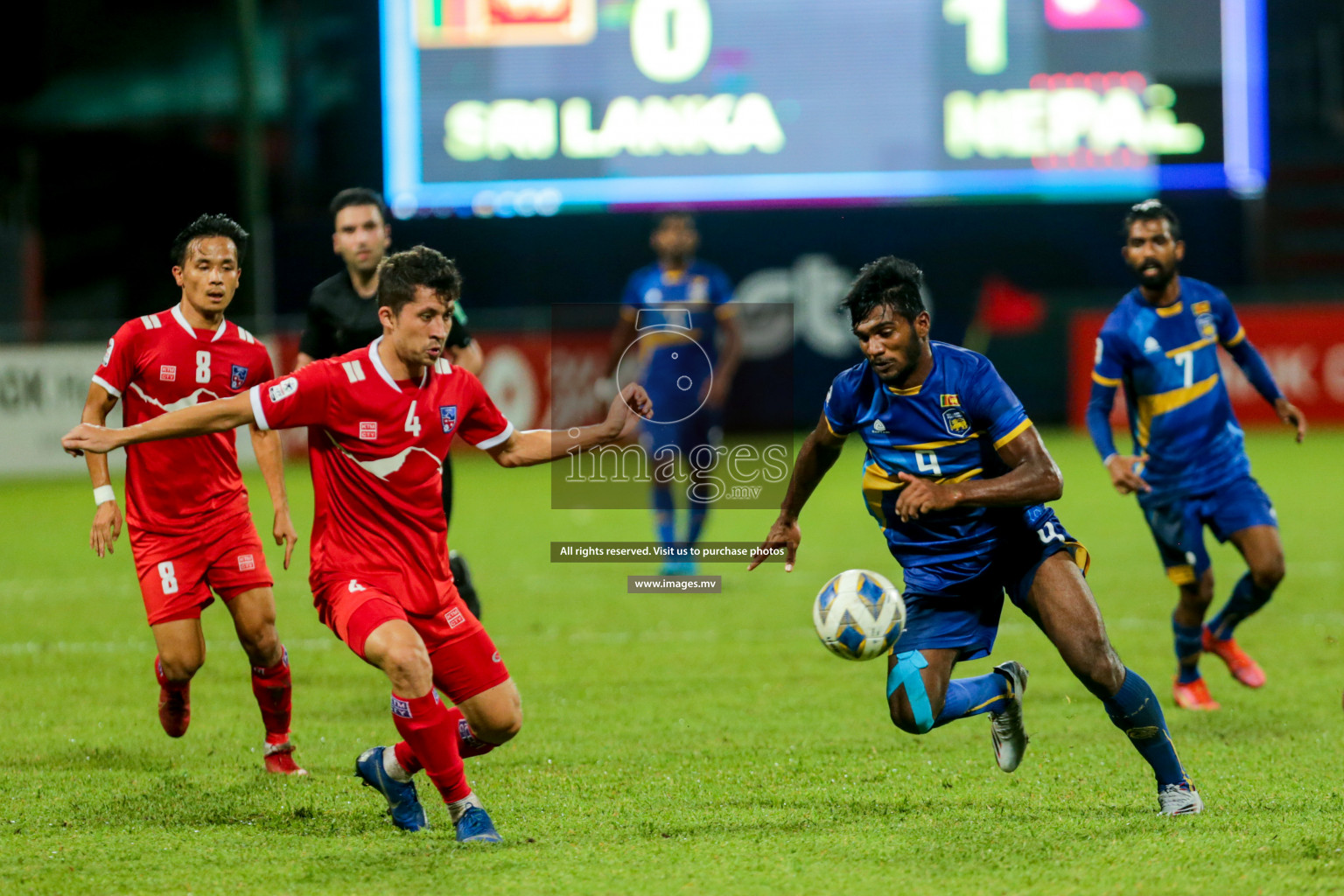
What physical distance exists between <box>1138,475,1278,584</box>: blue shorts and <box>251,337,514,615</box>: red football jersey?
142 inches

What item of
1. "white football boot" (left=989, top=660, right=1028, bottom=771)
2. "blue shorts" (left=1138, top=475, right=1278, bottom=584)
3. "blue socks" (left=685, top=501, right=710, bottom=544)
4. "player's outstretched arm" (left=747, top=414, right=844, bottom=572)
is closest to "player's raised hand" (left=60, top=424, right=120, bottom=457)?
"player's outstretched arm" (left=747, top=414, right=844, bottom=572)

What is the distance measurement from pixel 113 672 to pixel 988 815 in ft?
16.2

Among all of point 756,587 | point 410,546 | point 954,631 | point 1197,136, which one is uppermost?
point 1197,136

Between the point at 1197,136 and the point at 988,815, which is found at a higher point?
the point at 1197,136

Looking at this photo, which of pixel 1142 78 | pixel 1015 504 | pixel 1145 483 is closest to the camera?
pixel 1015 504

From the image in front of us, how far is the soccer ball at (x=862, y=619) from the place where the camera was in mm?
5160

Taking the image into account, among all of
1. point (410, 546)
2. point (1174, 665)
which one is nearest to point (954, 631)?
point (410, 546)

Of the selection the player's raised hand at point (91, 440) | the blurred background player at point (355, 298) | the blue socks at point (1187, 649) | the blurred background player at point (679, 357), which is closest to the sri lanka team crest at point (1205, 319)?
the blue socks at point (1187, 649)

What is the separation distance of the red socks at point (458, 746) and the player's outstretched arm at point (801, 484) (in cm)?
109

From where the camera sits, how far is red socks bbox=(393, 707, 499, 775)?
5.01m

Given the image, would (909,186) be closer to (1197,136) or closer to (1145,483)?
(1197,136)

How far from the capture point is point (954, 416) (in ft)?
17.0

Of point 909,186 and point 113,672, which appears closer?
point 113,672

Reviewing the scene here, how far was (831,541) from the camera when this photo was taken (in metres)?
12.5
